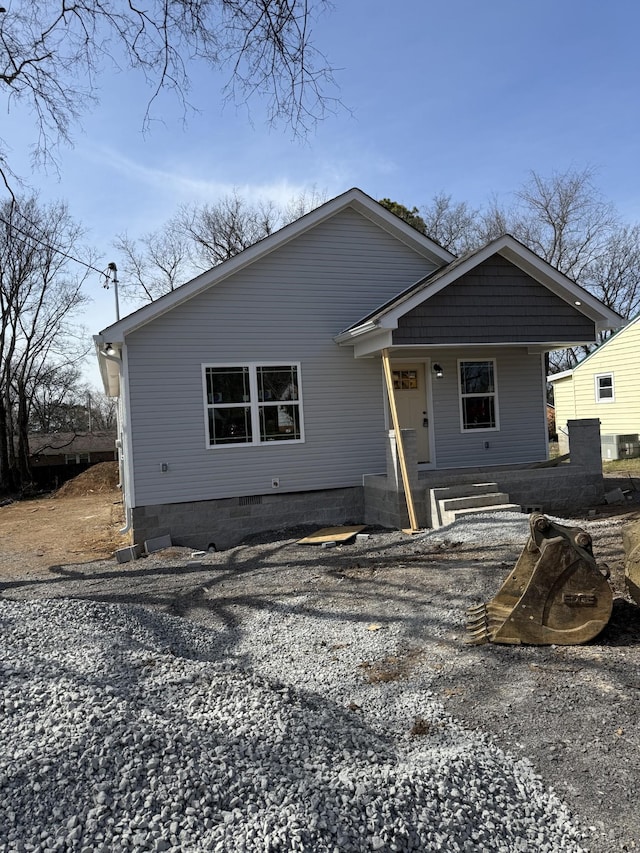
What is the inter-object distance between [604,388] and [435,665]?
20340 mm

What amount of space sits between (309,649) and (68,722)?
2.30m

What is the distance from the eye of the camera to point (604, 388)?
→ 22172mm

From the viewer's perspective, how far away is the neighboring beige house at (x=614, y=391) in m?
20.5

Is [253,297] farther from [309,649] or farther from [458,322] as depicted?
[309,649]

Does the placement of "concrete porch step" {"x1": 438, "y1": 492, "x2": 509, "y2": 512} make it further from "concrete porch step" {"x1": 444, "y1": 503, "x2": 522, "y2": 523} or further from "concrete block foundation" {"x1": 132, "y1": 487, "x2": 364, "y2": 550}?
"concrete block foundation" {"x1": 132, "y1": 487, "x2": 364, "y2": 550}

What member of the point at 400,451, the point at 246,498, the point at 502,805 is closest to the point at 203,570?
the point at 246,498

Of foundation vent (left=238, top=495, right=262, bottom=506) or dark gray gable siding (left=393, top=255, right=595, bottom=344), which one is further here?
foundation vent (left=238, top=495, right=262, bottom=506)

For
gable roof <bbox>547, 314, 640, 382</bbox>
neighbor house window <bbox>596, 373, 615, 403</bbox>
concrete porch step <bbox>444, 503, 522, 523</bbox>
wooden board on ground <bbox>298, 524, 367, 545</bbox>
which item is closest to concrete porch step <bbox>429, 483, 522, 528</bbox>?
concrete porch step <bbox>444, 503, 522, 523</bbox>

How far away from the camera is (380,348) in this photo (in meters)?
10.7

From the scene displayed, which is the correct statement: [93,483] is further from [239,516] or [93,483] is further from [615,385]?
[615,385]

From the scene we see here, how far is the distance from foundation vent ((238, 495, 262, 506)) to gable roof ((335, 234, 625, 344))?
11.2ft

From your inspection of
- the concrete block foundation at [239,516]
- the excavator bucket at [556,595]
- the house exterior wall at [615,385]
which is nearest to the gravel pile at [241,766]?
the excavator bucket at [556,595]

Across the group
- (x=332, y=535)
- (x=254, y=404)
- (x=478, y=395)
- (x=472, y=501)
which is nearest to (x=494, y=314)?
(x=478, y=395)

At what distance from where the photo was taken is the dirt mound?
26.5 meters
